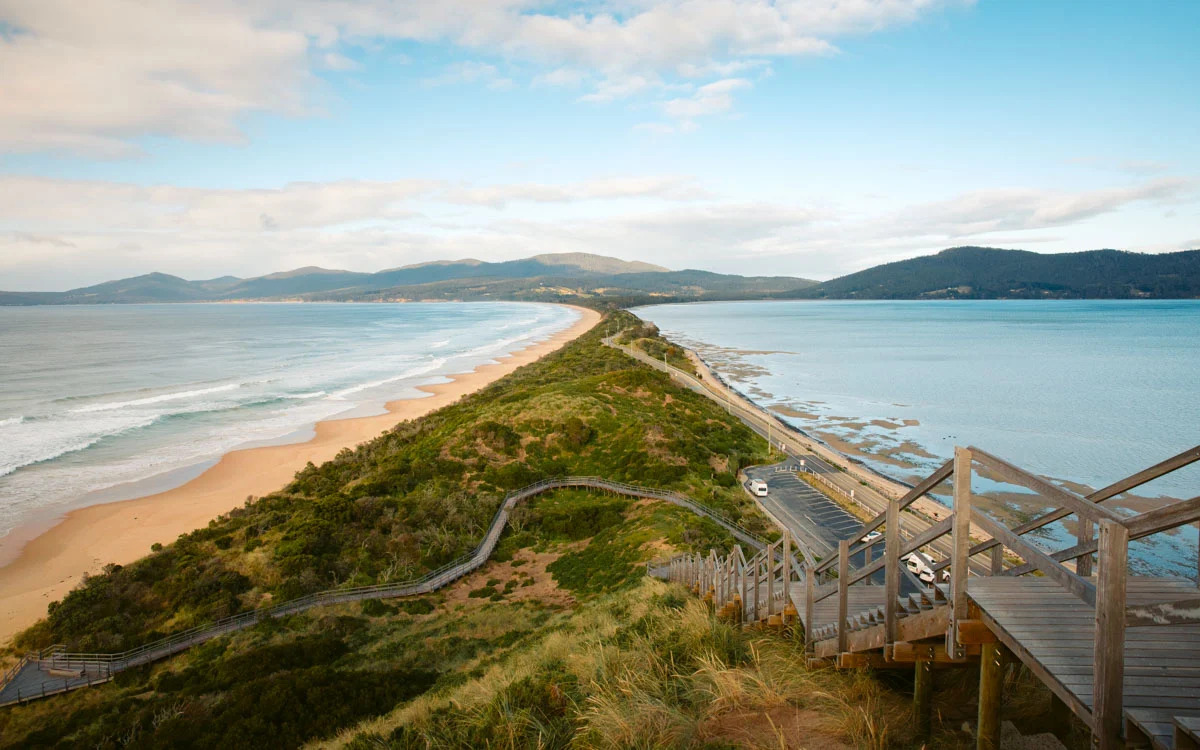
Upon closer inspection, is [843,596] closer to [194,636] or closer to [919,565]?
[919,565]

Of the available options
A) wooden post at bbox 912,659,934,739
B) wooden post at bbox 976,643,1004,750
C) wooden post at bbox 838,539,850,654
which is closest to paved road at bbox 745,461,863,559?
wooden post at bbox 838,539,850,654

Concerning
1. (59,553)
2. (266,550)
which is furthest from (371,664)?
(59,553)

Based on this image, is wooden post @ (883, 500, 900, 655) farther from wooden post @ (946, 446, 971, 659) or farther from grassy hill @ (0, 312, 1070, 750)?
grassy hill @ (0, 312, 1070, 750)

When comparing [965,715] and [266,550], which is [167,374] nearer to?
→ [266,550]

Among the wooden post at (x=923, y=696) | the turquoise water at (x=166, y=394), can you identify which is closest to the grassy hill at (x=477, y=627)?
the wooden post at (x=923, y=696)

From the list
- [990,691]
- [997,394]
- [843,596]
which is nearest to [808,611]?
[843,596]
